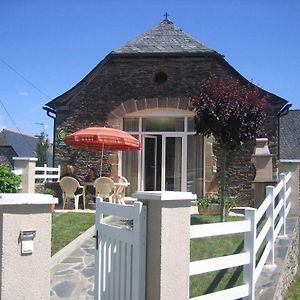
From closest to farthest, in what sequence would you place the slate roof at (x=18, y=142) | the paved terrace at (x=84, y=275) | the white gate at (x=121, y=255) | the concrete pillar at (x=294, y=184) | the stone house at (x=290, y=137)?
1. the white gate at (x=121, y=255)
2. the paved terrace at (x=84, y=275)
3. the concrete pillar at (x=294, y=184)
4. the stone house at (x=290, y=137)
5. the slate roof at (x=18, y=142)

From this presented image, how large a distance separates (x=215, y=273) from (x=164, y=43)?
35.0 ft

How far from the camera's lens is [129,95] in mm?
14672

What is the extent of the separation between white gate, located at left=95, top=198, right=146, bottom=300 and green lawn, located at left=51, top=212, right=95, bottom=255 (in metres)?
2.57

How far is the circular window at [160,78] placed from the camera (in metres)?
14.7

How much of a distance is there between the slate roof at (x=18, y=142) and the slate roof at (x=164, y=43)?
1836cm

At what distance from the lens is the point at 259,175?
1221 cm

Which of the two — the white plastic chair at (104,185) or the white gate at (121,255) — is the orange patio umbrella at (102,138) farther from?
the white gate at (121,255)

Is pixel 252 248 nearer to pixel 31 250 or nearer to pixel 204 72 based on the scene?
pixel 31 250

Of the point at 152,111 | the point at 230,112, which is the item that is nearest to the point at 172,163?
the point at 152,111

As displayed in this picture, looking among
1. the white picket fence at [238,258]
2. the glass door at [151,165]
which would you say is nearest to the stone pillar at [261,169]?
the glass door at [151,165]

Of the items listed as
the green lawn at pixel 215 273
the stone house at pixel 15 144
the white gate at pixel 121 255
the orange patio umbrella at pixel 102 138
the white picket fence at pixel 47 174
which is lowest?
the green lawn at pixel 215 273

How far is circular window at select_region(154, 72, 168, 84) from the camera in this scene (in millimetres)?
14685

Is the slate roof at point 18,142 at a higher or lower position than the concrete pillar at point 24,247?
higher

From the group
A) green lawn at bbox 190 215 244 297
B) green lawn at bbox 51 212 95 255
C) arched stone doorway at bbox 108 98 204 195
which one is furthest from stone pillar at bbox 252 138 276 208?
green lawn at bbox 51 212 95 255
